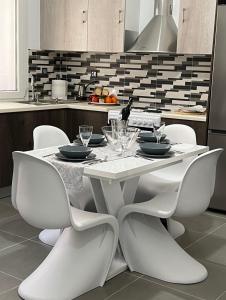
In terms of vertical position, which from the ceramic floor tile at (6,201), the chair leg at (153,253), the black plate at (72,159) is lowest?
the ceramic floor tile at (6,201)

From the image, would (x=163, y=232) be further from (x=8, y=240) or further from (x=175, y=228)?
(x=8, y=240)

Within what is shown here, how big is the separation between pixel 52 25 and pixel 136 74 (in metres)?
1.09

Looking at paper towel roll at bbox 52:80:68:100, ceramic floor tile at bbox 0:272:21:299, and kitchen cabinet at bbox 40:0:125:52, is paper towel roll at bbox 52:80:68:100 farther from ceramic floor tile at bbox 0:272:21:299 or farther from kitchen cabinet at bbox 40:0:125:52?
ceramic floor tile at bbox 0:272:21:299

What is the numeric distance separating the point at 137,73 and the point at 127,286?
2.90m

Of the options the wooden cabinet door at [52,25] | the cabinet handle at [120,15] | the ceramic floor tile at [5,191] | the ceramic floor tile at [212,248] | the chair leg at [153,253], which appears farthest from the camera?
the wooden cabinet door at [52,25]

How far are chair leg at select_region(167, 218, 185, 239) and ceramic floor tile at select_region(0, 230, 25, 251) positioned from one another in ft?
3.67

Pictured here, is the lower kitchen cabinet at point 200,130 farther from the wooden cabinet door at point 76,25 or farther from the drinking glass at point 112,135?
the wooden cabinet door at point 76,25

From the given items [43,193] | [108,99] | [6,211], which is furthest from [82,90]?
[43,193]

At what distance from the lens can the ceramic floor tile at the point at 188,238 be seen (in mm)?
3419

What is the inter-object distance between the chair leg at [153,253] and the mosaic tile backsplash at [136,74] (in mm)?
2163

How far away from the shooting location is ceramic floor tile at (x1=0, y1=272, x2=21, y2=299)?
2672 mm

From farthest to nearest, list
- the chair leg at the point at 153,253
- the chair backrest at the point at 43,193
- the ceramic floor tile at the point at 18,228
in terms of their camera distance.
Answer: the ceramic floor tile at the point at 18,228 → the chair leg at the point at 153,253 → the chair backrest at the point at 43,193

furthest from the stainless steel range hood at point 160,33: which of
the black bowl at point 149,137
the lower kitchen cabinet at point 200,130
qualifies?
the black bowl at point 149,137

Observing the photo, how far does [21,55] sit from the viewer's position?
5.14 meters
